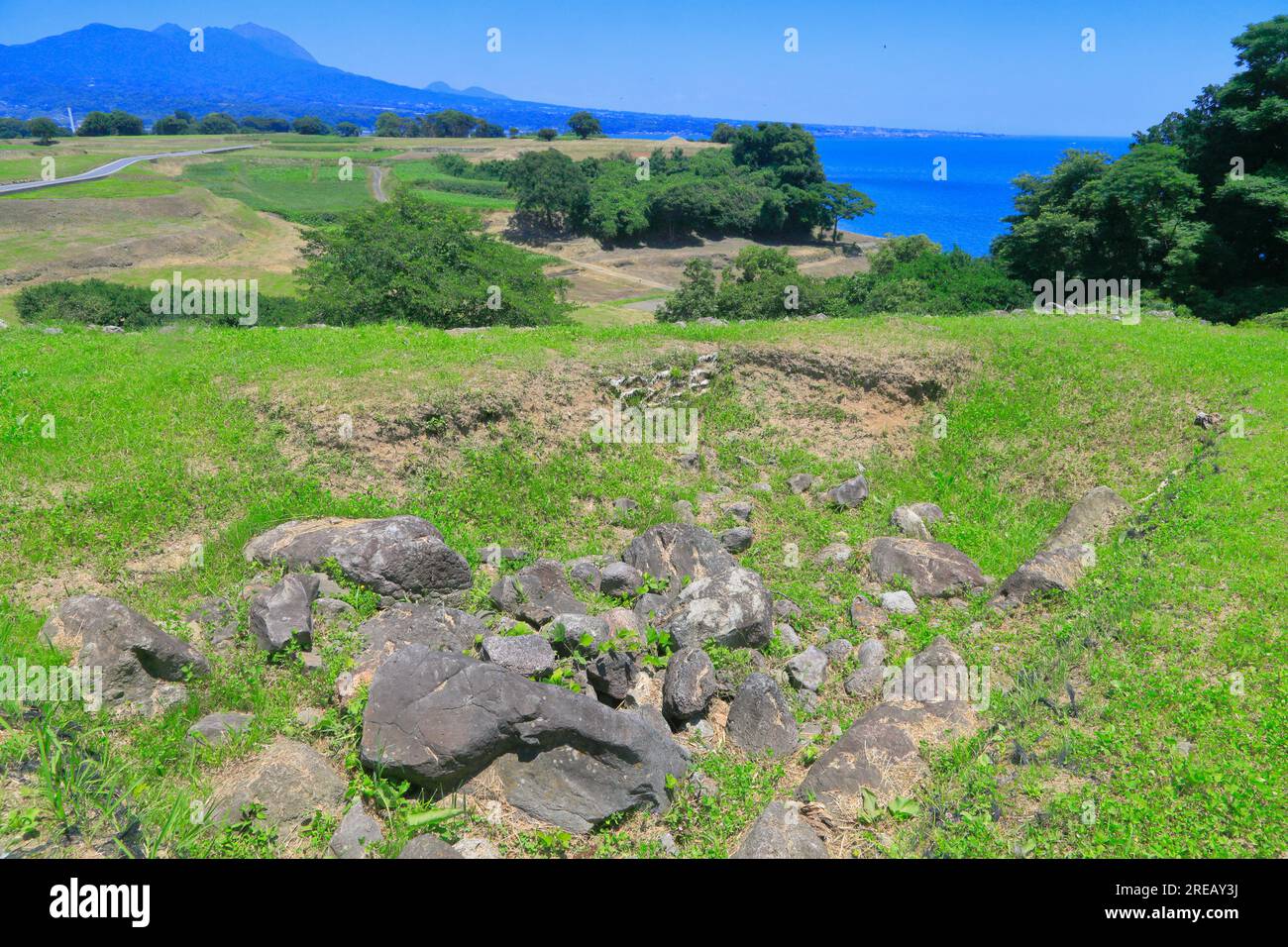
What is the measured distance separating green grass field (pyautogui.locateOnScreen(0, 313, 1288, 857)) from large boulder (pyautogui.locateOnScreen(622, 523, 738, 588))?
1123mm

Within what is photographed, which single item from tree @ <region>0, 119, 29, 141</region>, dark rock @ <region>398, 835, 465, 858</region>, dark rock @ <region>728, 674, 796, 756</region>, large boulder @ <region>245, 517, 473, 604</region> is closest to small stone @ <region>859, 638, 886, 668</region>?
dark rock @ <region>728, 674, 796, 756</region>

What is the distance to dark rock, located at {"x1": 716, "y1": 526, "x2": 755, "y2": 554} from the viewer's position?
37.1ft

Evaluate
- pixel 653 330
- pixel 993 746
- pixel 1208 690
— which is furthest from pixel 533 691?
pixel 653 330

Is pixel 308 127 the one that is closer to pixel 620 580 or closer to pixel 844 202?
pixel 844 202

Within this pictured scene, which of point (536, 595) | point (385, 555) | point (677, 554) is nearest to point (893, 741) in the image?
point (677, 554)

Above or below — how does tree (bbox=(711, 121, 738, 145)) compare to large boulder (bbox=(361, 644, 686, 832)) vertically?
above

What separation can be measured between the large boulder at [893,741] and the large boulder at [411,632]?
3852 millimetres

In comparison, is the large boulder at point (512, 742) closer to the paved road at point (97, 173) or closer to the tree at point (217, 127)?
the paved road at point (97, 173)

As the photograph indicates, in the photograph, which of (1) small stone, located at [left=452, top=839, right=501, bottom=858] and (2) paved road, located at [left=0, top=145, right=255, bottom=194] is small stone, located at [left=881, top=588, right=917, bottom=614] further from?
(2) paved road, located at [left=0, top=145, right=255, bottom=194]

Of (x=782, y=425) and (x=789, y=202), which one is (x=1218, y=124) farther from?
(x=789, y=202)

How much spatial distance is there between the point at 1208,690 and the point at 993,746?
1997 millimetres

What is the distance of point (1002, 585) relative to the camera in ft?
32.3

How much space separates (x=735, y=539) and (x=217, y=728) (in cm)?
714

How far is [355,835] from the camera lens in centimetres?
561
